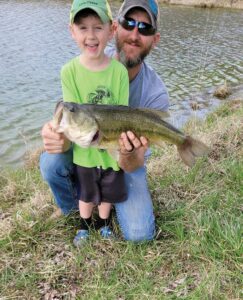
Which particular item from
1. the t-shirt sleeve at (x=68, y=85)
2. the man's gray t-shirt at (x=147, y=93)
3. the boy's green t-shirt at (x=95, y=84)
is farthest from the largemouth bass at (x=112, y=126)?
the man's gray t-shirt at (x=147, y=93)

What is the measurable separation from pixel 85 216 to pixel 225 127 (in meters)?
3.21

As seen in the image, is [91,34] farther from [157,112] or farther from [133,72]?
[133,72]

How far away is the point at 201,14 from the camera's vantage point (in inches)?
1086

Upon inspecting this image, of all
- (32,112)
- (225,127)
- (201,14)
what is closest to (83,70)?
(225,127)

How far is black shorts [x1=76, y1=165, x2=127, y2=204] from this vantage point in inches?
140

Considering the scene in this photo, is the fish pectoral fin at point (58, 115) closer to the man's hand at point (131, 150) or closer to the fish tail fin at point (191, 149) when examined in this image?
the man's hand at point (131, 150)

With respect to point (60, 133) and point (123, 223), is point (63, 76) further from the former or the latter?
point (123, 223)

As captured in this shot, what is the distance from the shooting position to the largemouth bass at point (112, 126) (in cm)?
273

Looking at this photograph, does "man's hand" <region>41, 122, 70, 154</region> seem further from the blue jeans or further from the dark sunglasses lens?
the dark sunglasses lens

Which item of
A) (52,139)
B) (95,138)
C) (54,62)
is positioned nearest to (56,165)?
(52,139)

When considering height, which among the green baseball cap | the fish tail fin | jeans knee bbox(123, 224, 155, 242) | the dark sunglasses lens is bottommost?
jeans knee bbox(123, 224, 155, 242)

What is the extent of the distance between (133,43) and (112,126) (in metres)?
1.25

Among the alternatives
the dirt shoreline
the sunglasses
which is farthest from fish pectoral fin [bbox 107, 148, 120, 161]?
the dirt shoreline

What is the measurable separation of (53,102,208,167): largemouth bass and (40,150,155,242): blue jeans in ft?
2.35
